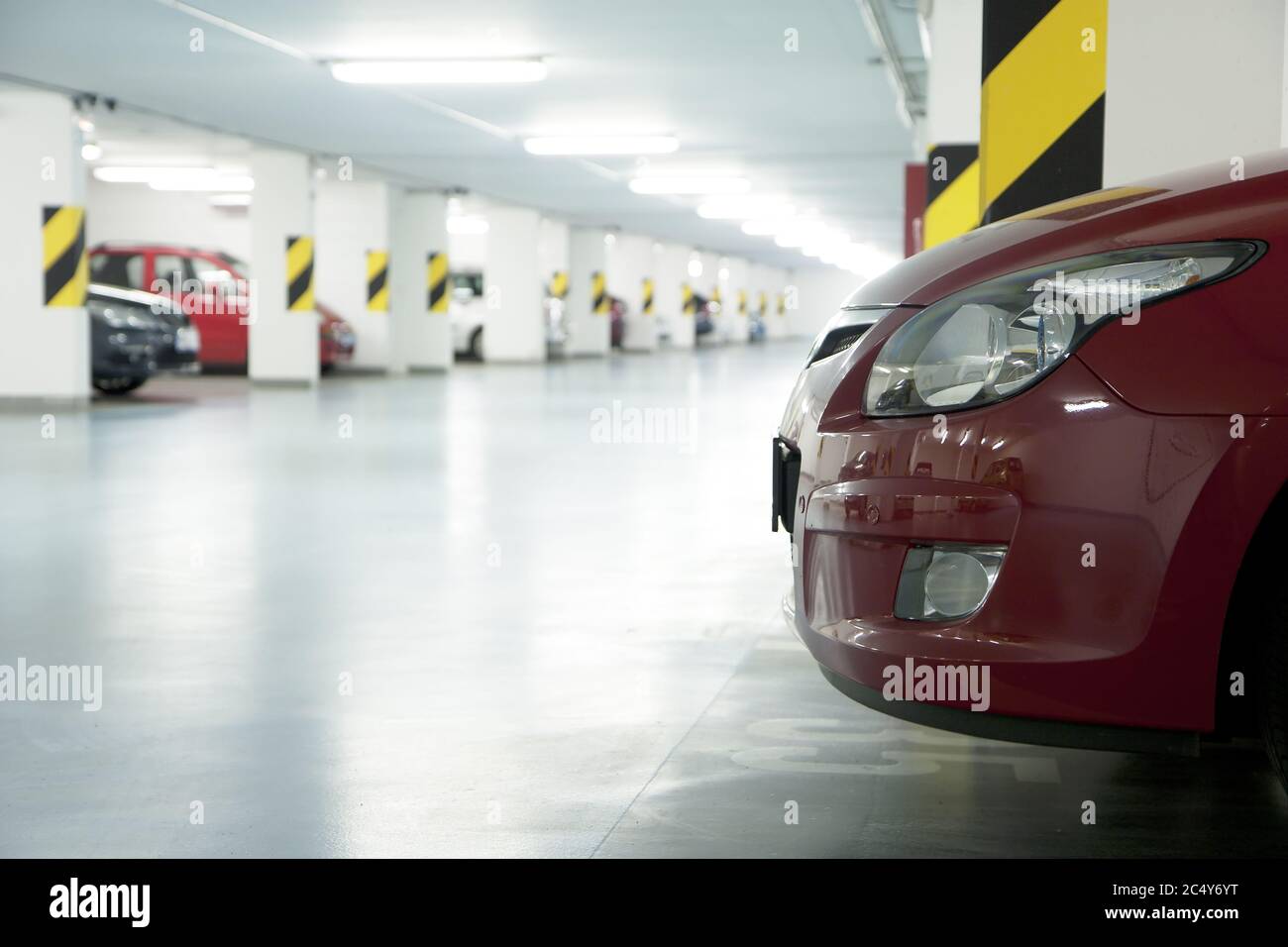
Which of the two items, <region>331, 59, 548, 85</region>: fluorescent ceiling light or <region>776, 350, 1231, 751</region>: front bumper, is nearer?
<region>776, 350, 1231, 751</region>: front bumper

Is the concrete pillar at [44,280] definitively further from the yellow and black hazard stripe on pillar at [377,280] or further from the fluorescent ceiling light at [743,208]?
the fluorescent ceiling light at [743,208]

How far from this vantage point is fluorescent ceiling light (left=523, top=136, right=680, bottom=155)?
16.2 m

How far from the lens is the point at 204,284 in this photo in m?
18.8

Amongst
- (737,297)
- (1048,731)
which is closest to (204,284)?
(1048,731)

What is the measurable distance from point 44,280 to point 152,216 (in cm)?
1400

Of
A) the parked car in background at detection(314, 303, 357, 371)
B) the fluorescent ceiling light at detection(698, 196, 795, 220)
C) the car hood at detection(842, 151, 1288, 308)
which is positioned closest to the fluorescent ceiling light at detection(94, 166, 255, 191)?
the parked car in background at detection(314, 303, 357, 371)

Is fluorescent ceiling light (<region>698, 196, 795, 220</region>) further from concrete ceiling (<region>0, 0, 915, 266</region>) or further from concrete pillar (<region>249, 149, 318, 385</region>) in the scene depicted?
concrete pillar (<region>249, 149, 318, 385</region>)

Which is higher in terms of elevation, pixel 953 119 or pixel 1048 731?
pixel 953 119

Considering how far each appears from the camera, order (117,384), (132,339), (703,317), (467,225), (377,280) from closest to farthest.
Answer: (132,339), (117,384), (377,280), (467,225), (703,317)

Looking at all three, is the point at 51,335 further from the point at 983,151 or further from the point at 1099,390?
the point at 1099,390

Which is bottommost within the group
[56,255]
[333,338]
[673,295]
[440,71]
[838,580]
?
[838,580]

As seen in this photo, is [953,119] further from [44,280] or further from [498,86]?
[44,280]

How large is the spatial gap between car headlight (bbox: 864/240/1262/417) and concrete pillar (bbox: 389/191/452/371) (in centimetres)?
2097

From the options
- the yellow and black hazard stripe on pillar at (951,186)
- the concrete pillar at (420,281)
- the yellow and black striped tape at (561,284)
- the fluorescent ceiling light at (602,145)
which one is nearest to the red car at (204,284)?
the concrete pillar at (420,281)
